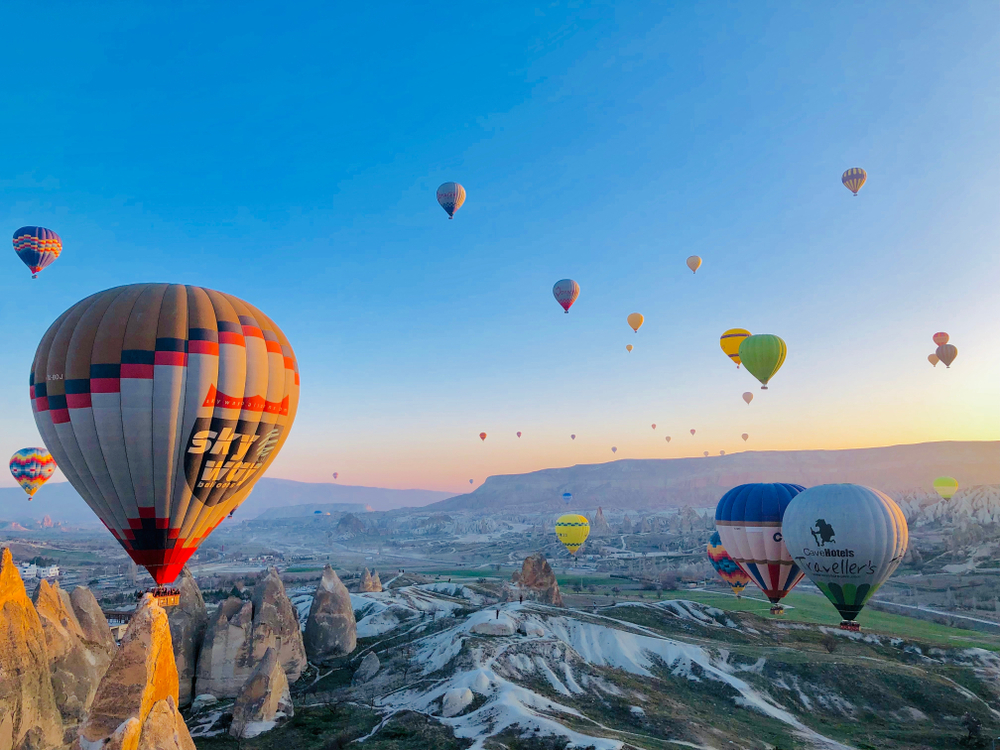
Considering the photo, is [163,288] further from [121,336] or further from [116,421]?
[116,421]

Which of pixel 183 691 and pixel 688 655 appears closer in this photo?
pixel 183 691

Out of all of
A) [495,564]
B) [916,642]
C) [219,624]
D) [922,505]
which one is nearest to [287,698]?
[219,624]

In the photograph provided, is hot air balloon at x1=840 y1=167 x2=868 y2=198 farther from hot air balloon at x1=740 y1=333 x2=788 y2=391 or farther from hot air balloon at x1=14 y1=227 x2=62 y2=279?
hot air balloon at x1=14 y1=227 x2=62 y2=279

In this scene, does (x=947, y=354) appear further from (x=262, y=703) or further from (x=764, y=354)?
(x=262, y=703)

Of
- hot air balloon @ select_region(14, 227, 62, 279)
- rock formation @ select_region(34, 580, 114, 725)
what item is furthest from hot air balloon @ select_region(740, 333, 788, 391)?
hot air balloon @ select_region(14, 227, 62, 279)

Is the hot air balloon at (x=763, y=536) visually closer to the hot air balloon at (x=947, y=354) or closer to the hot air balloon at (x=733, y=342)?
the hot air balloon at (x=733, y=342)

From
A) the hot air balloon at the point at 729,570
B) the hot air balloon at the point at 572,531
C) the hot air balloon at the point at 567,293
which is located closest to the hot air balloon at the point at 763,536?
the hot air balloon at the point at 729,570

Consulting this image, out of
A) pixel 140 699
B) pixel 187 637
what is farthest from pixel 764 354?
pixel 140 699
